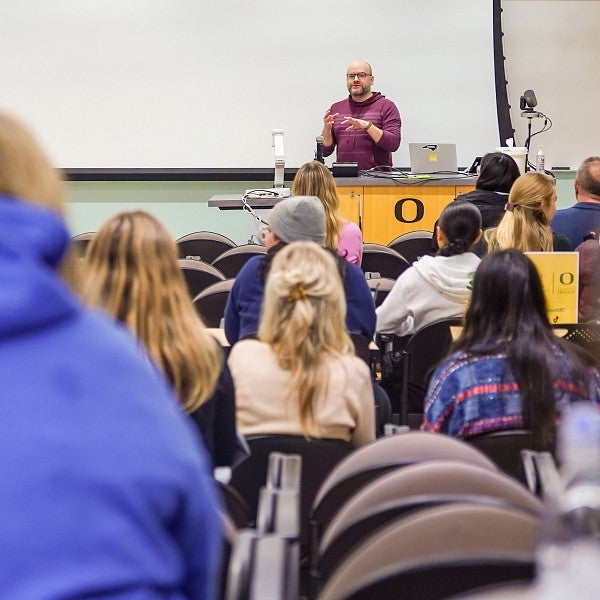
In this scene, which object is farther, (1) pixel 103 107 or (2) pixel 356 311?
(1) pixel 103 107

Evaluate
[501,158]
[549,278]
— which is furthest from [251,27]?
[549,278]

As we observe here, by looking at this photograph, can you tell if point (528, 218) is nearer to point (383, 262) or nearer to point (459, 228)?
point (459, 228)

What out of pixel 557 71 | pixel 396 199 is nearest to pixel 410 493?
pixel 396 199

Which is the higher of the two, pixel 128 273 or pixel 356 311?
pixel 128 273

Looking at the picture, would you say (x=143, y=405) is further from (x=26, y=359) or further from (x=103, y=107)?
(x=103, y=107)

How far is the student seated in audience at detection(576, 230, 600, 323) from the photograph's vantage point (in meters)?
4.39

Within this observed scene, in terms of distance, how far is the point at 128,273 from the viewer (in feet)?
8.20

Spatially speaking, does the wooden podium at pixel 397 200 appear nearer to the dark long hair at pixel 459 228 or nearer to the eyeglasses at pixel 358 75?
the eyeglasses at pixel 358 75

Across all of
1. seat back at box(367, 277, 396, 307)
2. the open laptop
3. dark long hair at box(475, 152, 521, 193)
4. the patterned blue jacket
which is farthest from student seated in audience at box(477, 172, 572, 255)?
the open laptop

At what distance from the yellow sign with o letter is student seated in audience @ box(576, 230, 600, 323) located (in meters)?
0.71

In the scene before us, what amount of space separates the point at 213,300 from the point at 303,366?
1617 millimetres

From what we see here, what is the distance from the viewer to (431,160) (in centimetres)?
793

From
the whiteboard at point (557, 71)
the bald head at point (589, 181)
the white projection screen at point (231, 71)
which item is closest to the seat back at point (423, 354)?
the bald head at point (589, 181)

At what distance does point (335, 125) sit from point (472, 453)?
6599 millimetres
